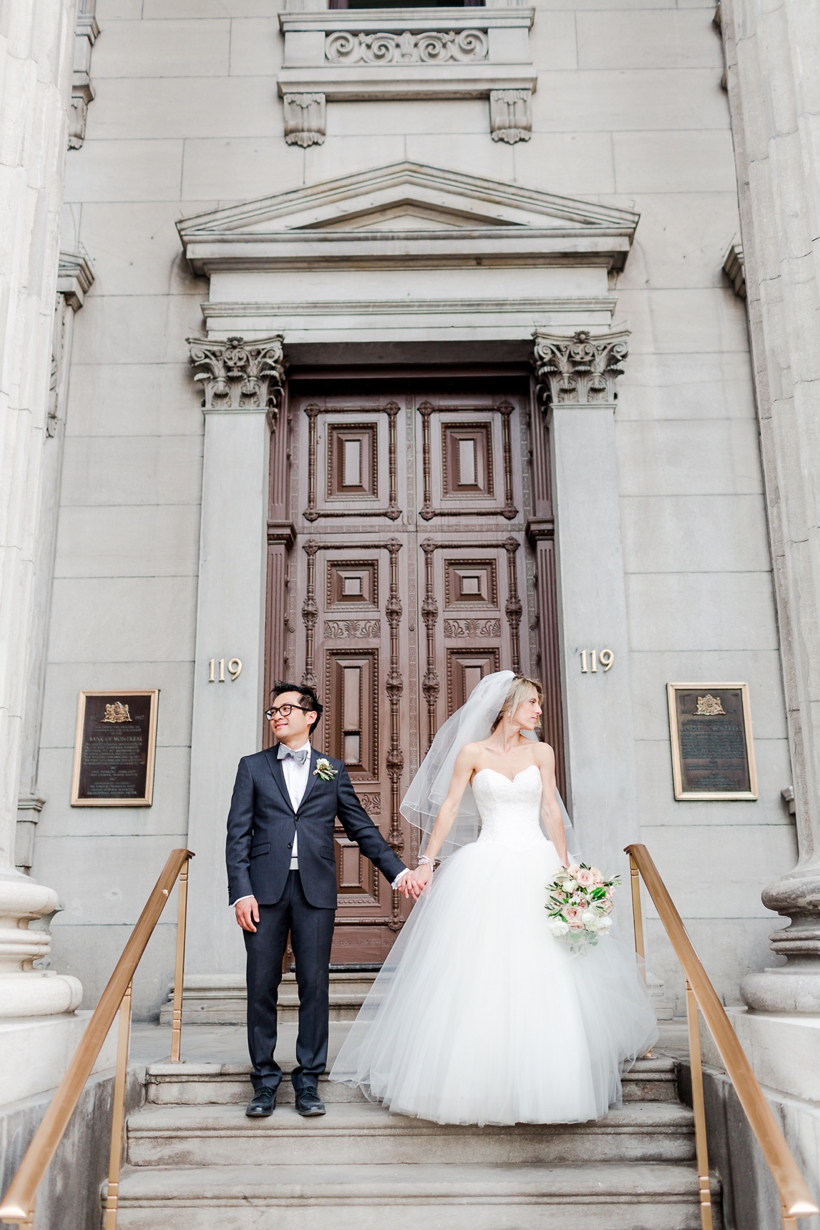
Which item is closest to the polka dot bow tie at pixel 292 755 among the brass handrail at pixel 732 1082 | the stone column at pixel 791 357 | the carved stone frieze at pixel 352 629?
the brass handrail at pixel 732 1082

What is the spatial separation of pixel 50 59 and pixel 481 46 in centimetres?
605

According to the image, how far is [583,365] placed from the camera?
988 cm

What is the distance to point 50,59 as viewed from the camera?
604 cm

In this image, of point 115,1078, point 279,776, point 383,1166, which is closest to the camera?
point 383,1166

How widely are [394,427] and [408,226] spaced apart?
5.89ft

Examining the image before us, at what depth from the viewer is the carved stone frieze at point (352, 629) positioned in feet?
32.7

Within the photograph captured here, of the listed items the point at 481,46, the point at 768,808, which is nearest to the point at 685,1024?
the point at 768,808

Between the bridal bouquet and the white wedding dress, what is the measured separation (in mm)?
92

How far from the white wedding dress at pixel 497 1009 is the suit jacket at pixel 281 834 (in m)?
0.44

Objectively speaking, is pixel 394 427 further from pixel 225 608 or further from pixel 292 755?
pixel 292 755

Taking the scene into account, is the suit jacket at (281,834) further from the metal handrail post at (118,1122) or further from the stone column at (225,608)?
the stone column at (225,608)

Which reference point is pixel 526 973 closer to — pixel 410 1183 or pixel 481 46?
pixel 410 1183

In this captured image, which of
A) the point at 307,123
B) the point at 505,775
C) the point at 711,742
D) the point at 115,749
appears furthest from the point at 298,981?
the point at 307,123

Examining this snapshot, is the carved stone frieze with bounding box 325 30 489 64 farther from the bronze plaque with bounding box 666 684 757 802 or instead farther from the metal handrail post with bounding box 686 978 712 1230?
the metal handrail post with bounding box 686 978 712 1230
